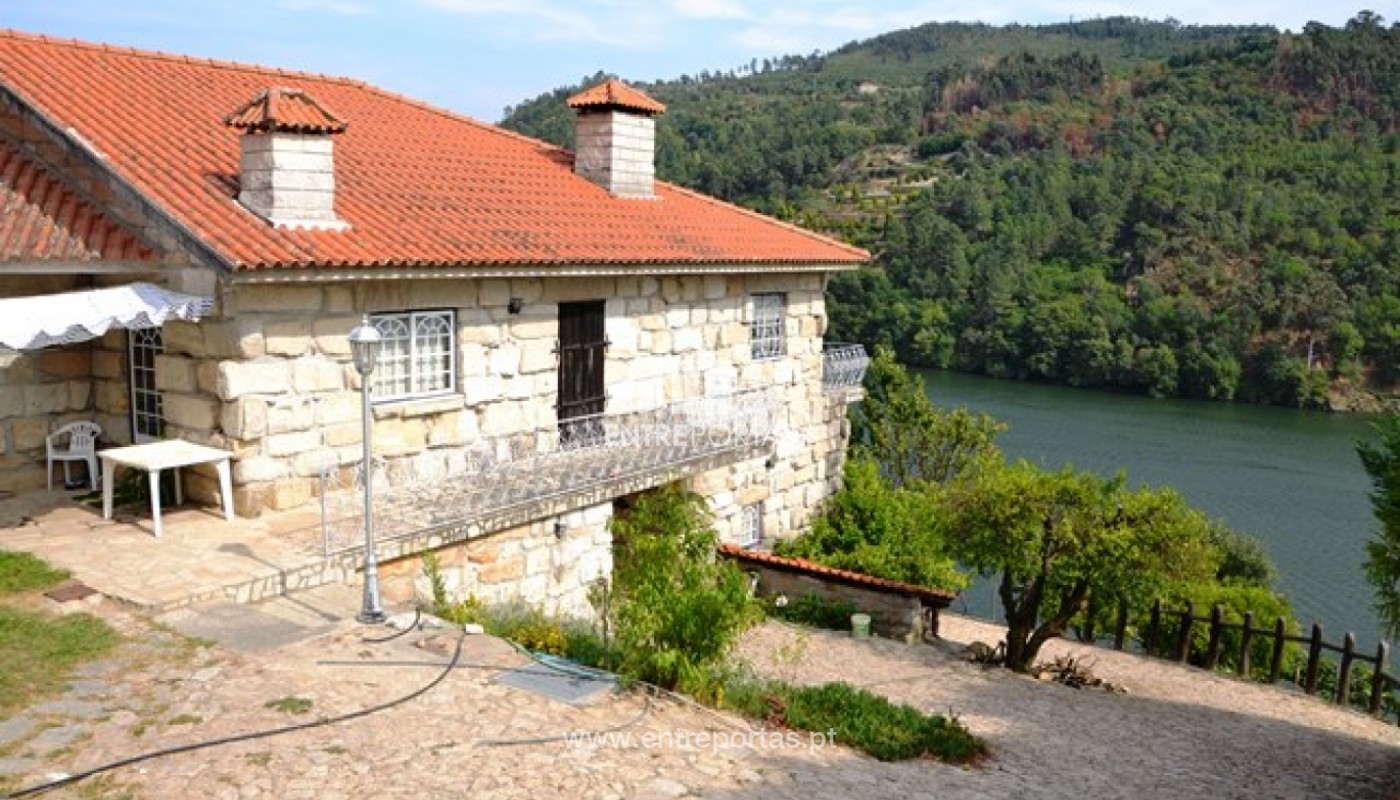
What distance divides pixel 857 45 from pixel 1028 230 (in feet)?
419

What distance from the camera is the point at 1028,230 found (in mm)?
70875

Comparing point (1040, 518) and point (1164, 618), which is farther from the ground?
point (1040, 518)

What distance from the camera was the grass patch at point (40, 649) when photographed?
6.18 metres

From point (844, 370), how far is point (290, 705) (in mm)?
12330

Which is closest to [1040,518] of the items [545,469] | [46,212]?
[545,469]

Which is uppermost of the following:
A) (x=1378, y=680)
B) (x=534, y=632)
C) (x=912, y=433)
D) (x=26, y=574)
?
(x=26, y=574)

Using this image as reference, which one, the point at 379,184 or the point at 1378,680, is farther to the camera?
the point at 1378,680

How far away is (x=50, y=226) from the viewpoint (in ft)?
32.0

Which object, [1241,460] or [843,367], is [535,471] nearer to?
[843,367]

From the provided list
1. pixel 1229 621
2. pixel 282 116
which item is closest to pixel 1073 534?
pixel 1229 621

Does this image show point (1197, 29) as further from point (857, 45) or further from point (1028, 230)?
point (1028, 230)

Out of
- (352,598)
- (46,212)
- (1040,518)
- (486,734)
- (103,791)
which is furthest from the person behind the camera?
(1040,518)

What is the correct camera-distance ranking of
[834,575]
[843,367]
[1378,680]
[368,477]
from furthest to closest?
[843,367] → [834,575] → [1378,680] → [368,477]

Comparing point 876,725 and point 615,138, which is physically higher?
point 615,138
